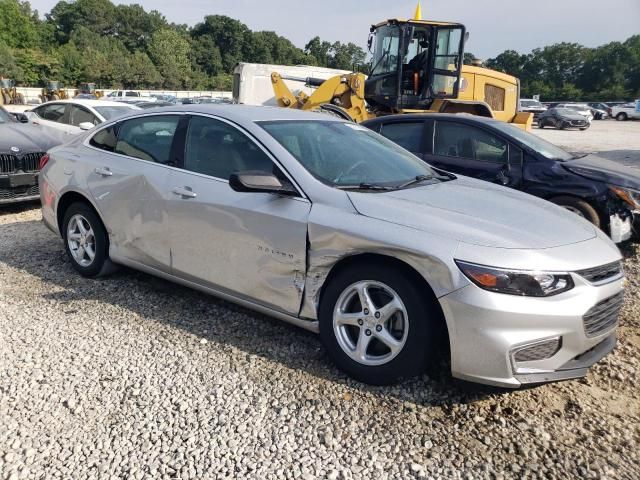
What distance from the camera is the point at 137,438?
263 centimetres

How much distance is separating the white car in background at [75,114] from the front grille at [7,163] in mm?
2337

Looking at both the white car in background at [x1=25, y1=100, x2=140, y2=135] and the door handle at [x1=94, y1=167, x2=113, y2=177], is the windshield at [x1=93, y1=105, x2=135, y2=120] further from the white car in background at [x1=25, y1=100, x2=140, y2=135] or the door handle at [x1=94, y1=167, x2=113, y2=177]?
the door handle at [x1=94, y1=167, x2=113, y2=177]

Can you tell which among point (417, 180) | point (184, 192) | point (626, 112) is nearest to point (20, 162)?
point (184, 192)

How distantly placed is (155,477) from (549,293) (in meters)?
2.06

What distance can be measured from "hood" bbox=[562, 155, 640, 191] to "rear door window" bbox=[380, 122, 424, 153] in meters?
1.75

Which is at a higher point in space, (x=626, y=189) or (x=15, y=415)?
(x=626, y=189)

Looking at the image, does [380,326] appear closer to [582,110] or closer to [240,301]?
[240,301]

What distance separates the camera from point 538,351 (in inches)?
106

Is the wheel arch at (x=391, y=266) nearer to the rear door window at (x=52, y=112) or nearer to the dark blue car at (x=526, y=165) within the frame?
the dark blue car at (x=526, y=165)

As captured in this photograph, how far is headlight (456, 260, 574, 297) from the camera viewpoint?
2.65 metres

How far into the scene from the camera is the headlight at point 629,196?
563cm

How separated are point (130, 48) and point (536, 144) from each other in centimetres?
12000

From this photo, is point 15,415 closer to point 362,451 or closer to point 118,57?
point 362,451

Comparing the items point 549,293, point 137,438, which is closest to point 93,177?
point 137,438
